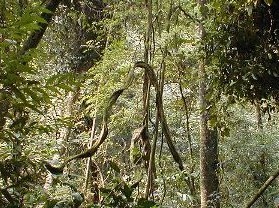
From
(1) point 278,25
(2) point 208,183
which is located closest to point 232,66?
(1) point 278,25

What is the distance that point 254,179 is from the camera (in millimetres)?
6641

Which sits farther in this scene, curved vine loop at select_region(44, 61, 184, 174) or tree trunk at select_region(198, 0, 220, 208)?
tree trunk at select_region(198, 0, 220, 208)

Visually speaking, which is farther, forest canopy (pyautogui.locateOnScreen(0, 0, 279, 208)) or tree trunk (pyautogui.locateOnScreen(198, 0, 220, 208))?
tree trunk (pyautogui.locateOnScreen(198, 0, 220, 208))

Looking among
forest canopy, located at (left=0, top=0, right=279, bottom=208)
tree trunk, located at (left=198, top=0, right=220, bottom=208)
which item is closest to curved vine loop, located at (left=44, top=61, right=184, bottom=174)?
forest canopy, located at (left=0, top=0, right=279, bottom=208)

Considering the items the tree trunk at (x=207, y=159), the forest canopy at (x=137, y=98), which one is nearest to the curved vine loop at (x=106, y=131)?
the forest canopy at (x=137, y=98)

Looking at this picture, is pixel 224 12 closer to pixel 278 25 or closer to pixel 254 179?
pixel 278 25

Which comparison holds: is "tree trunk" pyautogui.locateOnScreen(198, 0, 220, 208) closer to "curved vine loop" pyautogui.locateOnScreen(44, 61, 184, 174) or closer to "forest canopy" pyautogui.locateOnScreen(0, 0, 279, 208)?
"forest canopy" pyautogui.locateOnScreen(0, 0, 279, 208)

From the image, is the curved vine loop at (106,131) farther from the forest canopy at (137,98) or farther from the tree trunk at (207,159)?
the tree trunk at (207,159)

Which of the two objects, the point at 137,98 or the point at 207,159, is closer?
the point at 207,159

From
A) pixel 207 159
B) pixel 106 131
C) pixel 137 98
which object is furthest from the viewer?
pixel 137 98

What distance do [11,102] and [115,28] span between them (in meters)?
4.03

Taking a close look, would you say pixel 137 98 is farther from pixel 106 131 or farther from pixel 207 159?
pixel 106 131

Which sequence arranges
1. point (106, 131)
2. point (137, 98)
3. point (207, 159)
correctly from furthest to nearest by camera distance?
point (137, 98)
point (207, 159)
point (106, 131)

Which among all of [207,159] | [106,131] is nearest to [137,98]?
[207,159]
